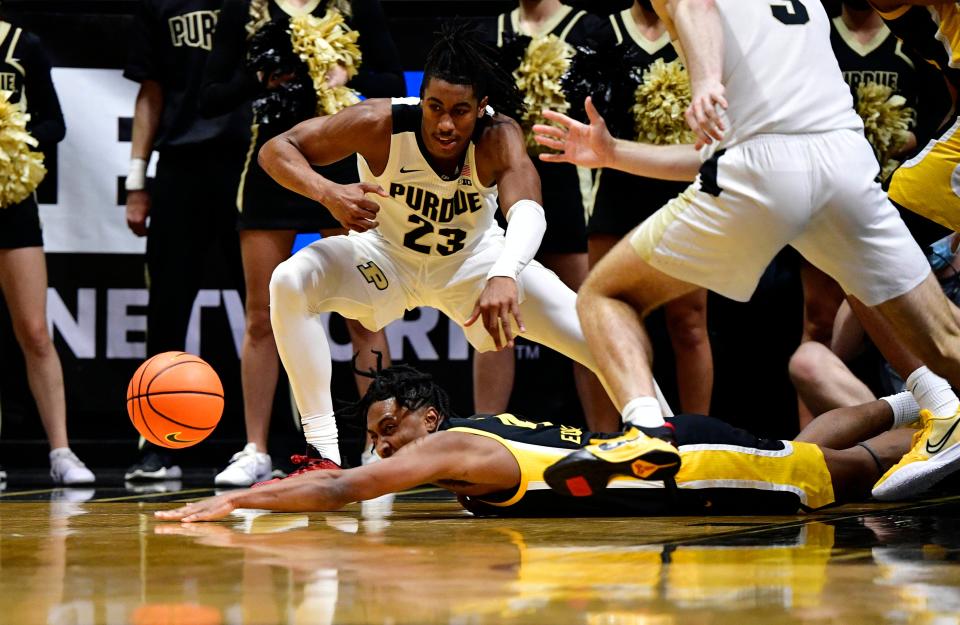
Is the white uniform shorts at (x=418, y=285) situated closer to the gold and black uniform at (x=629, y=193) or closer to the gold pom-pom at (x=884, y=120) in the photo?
the gold and black uniform at (x=629, y=193)

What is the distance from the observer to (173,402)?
517 cm

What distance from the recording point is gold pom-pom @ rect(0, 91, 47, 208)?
6.36 m

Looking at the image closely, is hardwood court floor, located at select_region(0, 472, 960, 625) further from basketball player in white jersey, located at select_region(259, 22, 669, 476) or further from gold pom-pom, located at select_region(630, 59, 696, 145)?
gold pom-pom, located at select_region(630, 59, 696, 145)

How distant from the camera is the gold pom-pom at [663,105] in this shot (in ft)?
20.1

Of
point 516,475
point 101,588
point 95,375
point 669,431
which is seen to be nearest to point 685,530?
point 669,431

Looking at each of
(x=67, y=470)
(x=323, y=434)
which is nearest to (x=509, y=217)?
(x=323, y=434)

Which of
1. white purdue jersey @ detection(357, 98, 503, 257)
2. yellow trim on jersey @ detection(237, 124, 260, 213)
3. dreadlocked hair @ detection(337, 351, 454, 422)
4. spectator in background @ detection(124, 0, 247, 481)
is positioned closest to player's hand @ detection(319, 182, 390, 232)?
white purdue jersey @ detection(357, 98, 503, 257)

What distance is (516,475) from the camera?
3.98 m

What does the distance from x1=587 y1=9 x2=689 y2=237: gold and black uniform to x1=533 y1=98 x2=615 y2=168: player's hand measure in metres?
1.98

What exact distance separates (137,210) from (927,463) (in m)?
4.49

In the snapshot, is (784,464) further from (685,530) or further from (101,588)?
(101,588)

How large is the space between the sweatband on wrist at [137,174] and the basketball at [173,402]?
1.99 metres

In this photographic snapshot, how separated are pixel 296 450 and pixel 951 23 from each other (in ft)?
14.4

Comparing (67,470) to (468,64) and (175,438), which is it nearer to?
(175,438)
